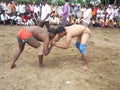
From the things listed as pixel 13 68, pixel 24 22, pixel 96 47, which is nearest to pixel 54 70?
pixel 13 68

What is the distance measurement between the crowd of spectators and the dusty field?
4.93m

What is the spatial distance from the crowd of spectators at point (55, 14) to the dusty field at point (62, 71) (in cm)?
493

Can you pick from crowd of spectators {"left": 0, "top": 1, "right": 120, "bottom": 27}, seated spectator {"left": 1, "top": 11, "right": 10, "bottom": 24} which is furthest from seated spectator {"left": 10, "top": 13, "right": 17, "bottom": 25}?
seated spectator {"left": 1, "top": 11, "right": 10, "bottom": 24}

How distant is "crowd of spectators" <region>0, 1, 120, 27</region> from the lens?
47.4 feet

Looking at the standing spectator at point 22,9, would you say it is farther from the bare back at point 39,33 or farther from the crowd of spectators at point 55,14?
the bare back at point 39,33

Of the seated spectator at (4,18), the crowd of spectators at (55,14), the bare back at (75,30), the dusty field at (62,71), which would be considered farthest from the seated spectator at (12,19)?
the bare back at (75,30)

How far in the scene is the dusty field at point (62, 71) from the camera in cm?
616

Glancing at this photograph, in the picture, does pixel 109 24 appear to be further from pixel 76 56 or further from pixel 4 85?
pixel 4 85

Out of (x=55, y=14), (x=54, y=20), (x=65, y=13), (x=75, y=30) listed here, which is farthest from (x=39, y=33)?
(x=55, y=14)

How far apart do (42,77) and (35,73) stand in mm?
277

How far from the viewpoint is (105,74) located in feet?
22.8

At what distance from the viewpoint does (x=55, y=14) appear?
592 inches

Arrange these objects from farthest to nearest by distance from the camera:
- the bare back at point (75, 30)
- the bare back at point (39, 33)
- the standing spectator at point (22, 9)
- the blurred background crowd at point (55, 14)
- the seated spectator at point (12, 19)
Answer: the standing spectator at point (22, 9)
the blurred background crowd at point (55, 14)
the seated spectator at point (12, 19)
the bare back at point (75, 30)
the bare back at point (39, 33)

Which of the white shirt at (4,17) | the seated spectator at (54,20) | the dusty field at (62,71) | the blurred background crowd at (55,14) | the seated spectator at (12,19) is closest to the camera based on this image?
the dusty field at (62,71)
